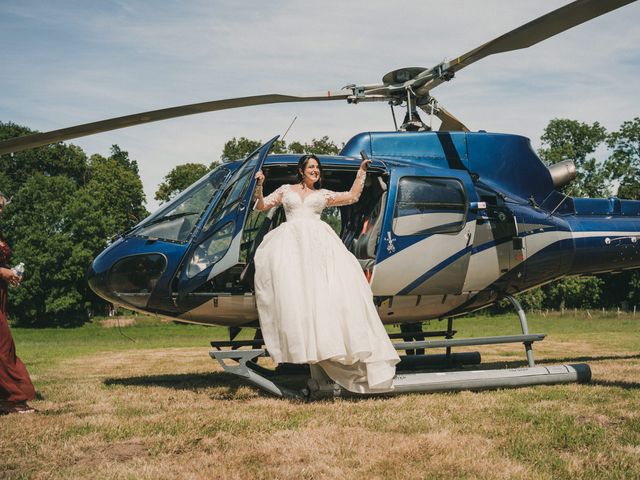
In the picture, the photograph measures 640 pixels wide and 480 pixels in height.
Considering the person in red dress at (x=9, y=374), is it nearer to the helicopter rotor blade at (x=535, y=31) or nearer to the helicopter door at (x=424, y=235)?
the helicopter door at (x=424, y=235)

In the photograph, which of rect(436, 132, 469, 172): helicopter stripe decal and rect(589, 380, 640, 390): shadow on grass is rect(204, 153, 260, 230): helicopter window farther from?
rect(589, 380, 640, 390): shadow on grass

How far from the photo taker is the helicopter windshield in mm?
6766

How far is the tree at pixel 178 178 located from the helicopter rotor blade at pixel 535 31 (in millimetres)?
44614

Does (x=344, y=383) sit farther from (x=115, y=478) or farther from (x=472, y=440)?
(x=115, y=478)

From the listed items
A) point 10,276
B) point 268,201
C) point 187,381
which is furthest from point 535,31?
point 187,381

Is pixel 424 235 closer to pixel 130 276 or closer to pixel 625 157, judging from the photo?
pixel 130 276

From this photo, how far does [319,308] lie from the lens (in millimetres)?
5680

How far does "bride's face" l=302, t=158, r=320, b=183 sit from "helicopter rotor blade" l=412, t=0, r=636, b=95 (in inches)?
81.3

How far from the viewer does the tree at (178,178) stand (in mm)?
50656

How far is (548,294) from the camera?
5031 centimetres

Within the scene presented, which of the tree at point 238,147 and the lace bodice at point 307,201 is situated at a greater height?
the tree at point 238,147

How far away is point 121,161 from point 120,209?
1486 centimetres

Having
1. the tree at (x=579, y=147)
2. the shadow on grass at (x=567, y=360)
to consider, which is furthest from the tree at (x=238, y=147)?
the shadow on grass at (x=567, y=360)

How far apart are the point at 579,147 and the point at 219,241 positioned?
181 ft
